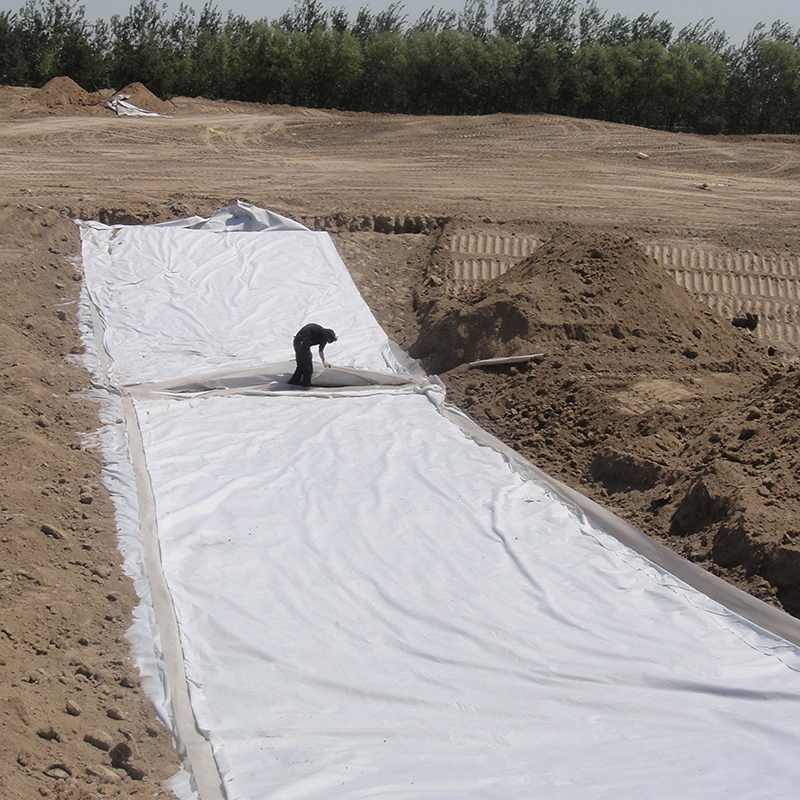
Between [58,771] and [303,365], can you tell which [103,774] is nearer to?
[58,771]

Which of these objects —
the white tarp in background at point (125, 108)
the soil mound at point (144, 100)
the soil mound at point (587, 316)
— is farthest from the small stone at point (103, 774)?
the soil mound at point (144, 100)

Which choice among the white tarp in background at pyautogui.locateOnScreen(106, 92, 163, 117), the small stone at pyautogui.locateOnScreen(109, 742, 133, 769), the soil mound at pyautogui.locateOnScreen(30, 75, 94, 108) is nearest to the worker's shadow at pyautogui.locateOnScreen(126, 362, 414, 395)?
the small stone at pyautogui.locateOnScreen(109, 742, 133, 769)

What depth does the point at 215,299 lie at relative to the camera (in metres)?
10.2

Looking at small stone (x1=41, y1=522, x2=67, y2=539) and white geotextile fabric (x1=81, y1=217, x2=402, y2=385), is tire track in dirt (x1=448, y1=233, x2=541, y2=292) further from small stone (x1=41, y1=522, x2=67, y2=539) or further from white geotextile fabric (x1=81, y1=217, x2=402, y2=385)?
small stone (x1=41, y1=522, x2=67, y2=539)

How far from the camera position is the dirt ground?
15.1 feet

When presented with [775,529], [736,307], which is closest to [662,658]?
[775,529]

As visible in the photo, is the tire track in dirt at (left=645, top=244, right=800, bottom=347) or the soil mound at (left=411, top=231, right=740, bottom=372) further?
the tire track in dirt at (left=645, top=244, right=800, bottom=347)

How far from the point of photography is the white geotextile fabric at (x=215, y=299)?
8.91m

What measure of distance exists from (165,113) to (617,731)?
809 inches

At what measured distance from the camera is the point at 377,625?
494cm

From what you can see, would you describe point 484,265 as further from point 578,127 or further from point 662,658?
point 578,127

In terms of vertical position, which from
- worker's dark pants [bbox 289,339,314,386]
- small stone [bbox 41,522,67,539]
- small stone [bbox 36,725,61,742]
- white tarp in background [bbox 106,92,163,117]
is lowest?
small stone [bbox 36,725,61,742]

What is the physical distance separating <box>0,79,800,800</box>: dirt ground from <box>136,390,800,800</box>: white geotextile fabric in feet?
1.53

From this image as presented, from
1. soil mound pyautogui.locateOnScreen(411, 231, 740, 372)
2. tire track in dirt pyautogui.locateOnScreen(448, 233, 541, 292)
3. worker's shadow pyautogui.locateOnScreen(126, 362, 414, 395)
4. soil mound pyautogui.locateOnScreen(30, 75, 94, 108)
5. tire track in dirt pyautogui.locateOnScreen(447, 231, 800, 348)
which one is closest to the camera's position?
worker's shadow pyautogui.locateOnScreen(126, 362, 414, 395)
